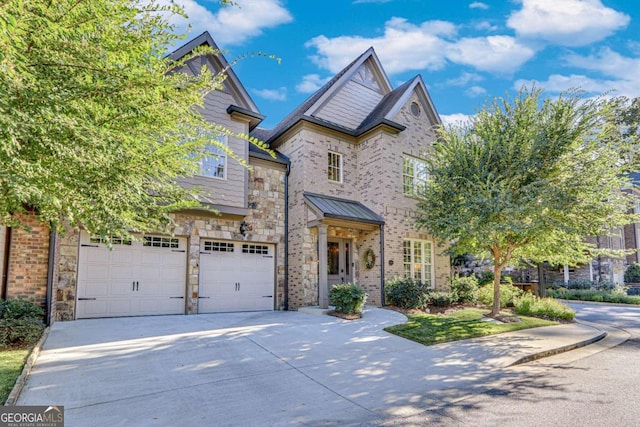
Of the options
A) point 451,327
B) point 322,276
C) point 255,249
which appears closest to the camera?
point 451,327

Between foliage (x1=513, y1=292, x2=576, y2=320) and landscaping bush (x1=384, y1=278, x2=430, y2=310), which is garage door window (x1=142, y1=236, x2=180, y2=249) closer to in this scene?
landscaping bush (x1=384, y1=278, x2=430, y2=310)

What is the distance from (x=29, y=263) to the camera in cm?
866

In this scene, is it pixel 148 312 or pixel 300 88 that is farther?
pixel 300 88

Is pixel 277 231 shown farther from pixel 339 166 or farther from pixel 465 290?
pixel 465 290

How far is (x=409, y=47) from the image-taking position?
12.6 meters

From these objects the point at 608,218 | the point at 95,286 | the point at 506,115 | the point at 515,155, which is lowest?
the point at 95,286

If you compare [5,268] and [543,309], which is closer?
[5,268]

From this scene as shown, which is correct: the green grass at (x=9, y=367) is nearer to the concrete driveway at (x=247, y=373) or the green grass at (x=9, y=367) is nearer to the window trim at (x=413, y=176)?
the concrete driveway at (x=247, y=373)

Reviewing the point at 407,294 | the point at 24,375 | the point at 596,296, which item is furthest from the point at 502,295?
the point at 24,375

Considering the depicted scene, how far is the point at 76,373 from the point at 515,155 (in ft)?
36.4

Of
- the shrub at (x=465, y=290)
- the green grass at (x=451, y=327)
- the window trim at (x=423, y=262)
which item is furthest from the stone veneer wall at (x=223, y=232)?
the shrub at (x=465, y=290)

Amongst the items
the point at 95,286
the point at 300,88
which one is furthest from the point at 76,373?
the point at 300,88

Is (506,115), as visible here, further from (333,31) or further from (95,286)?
(95,286)

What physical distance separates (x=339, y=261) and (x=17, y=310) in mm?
9608
